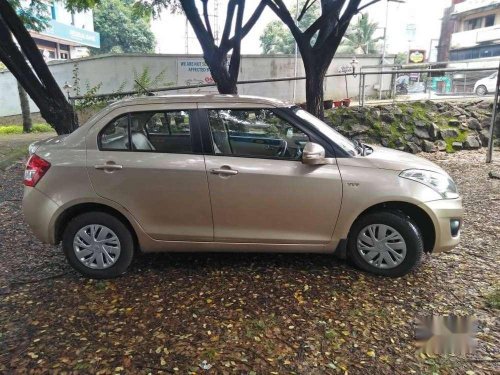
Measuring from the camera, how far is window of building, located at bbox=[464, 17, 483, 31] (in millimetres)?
35344

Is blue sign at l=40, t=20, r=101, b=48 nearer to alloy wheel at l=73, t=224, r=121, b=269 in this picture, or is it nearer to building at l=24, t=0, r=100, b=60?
building at l=24, t=0, r=100, b=60

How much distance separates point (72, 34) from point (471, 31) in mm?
31610

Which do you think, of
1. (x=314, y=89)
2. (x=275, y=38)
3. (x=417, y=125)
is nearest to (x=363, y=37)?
(x=275, y=38)

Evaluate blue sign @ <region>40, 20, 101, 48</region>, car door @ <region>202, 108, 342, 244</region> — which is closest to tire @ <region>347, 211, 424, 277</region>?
car door @ <region>202, 108, 342, 244</region>

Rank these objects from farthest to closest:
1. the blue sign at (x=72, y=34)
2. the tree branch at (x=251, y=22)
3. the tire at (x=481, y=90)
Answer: the blue sign at (x=72, y=34) < the tire at (x=481, y=90) < the tree branch at (x=251, y=22)

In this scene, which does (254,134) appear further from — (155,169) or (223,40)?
(223,40)

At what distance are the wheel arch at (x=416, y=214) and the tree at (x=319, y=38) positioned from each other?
5.25 meters

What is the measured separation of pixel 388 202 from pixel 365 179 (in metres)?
0.31

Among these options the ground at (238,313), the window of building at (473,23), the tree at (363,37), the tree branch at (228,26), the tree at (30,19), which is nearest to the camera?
the ground at (238,313)

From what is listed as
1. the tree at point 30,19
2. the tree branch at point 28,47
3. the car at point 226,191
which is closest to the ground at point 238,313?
the car at point 226,191

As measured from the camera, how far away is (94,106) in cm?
1010

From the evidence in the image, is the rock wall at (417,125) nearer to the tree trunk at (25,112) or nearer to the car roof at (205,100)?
the car roof at (205,100)

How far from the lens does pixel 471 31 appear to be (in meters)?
34.1

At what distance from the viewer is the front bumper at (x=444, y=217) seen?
11.6 feet
